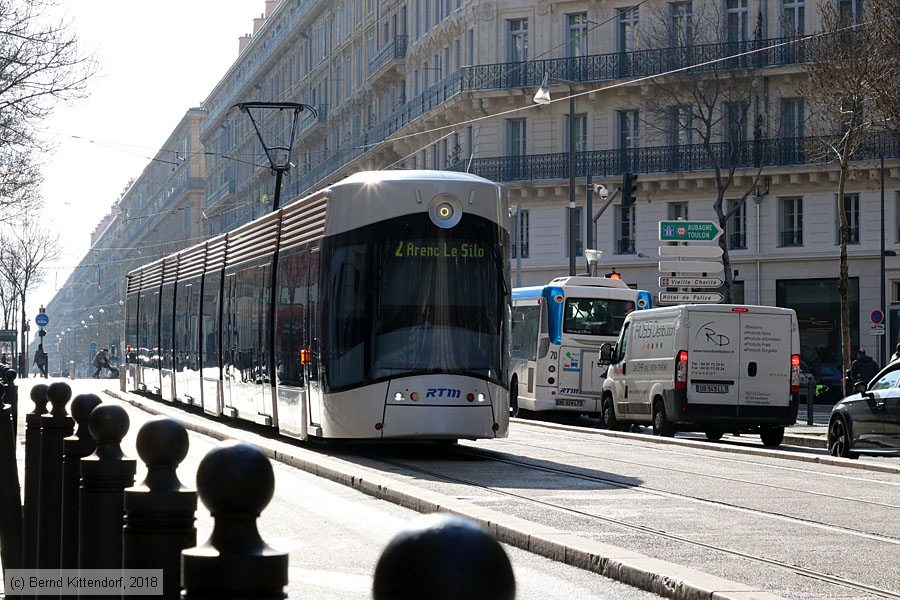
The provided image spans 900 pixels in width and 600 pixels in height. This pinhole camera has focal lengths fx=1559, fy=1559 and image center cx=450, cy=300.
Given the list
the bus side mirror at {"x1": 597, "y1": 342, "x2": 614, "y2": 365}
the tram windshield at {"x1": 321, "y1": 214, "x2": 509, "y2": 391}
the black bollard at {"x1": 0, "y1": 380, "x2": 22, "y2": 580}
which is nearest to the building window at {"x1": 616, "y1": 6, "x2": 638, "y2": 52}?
the bus side mirror at {"x1": 597, "y1": 342, "x2": 614, "y2": 365}

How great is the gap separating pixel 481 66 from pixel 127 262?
95513 millimetres

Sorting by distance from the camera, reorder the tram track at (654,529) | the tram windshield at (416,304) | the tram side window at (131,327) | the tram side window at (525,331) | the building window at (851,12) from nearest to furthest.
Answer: the tram track at (654,529), the tram windshield at (416,304), the building window at (851,12), the tram side window at (525,331), the tram side window at (131,327)

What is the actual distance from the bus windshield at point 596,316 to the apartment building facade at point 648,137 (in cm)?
844

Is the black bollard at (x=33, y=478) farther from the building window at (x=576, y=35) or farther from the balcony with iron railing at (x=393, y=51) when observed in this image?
the balcony with iron railing at (x=393, y=51)

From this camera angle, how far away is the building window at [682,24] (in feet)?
155

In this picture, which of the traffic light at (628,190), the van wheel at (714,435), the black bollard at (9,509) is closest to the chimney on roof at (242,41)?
the traffic light at (628,190)

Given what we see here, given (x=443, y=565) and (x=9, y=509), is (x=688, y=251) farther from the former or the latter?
(x=443, y=565)

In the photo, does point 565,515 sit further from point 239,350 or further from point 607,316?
point 607,316

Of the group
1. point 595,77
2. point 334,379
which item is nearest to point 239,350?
point 334,379

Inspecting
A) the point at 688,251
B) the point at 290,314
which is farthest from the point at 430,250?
the point at 688,251

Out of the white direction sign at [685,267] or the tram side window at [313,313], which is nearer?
the tram side window at [313,313]

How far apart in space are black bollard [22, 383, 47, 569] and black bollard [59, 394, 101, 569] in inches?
47.9

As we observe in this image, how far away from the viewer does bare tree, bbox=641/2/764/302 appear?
45.7 m

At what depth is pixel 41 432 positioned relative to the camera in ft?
25.0
